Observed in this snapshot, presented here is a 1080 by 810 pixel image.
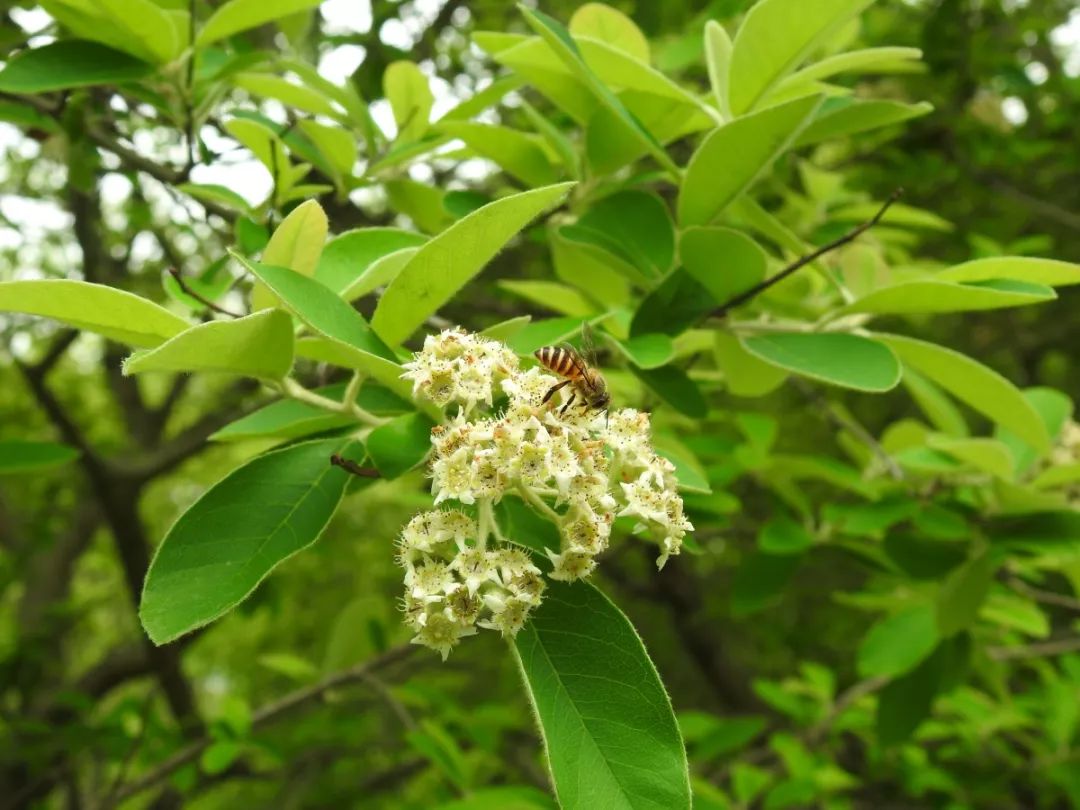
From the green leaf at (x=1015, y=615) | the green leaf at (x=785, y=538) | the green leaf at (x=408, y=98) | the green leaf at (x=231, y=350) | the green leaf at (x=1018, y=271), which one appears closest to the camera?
the green leaf at (x=231, y=350)

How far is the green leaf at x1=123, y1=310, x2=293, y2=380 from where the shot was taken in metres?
1.12

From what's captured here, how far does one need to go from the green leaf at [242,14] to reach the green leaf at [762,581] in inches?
74.8

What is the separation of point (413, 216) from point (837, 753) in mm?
4097

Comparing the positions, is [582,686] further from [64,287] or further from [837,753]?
[837,753]

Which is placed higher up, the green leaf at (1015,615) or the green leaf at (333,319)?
the green leaf at (333,319)

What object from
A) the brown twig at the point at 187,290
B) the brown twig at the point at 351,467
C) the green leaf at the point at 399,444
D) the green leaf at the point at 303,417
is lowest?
the green leaf at the point at 303,417

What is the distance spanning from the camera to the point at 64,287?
3.78 feet

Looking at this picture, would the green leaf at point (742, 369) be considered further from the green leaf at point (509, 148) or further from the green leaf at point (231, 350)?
the green leaf at point (231, 350)

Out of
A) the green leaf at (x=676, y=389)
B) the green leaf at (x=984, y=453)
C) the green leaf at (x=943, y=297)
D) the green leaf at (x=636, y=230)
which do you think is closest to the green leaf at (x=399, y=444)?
the green leaf at (x=676, y=389)

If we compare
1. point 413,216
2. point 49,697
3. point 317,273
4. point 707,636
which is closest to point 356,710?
point 49,697

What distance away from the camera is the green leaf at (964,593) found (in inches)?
88.8

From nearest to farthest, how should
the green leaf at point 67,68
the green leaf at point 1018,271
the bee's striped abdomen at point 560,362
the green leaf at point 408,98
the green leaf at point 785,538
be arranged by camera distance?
the bee's striped abdomen at point 560,362, the green leaf at point 1018,271, the green leaf at point 67,68, the green leaf at point 408,98, the green leaf at point 785,538

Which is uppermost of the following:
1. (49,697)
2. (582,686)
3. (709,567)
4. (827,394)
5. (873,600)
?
(582,686)

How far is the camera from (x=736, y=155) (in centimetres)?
160
